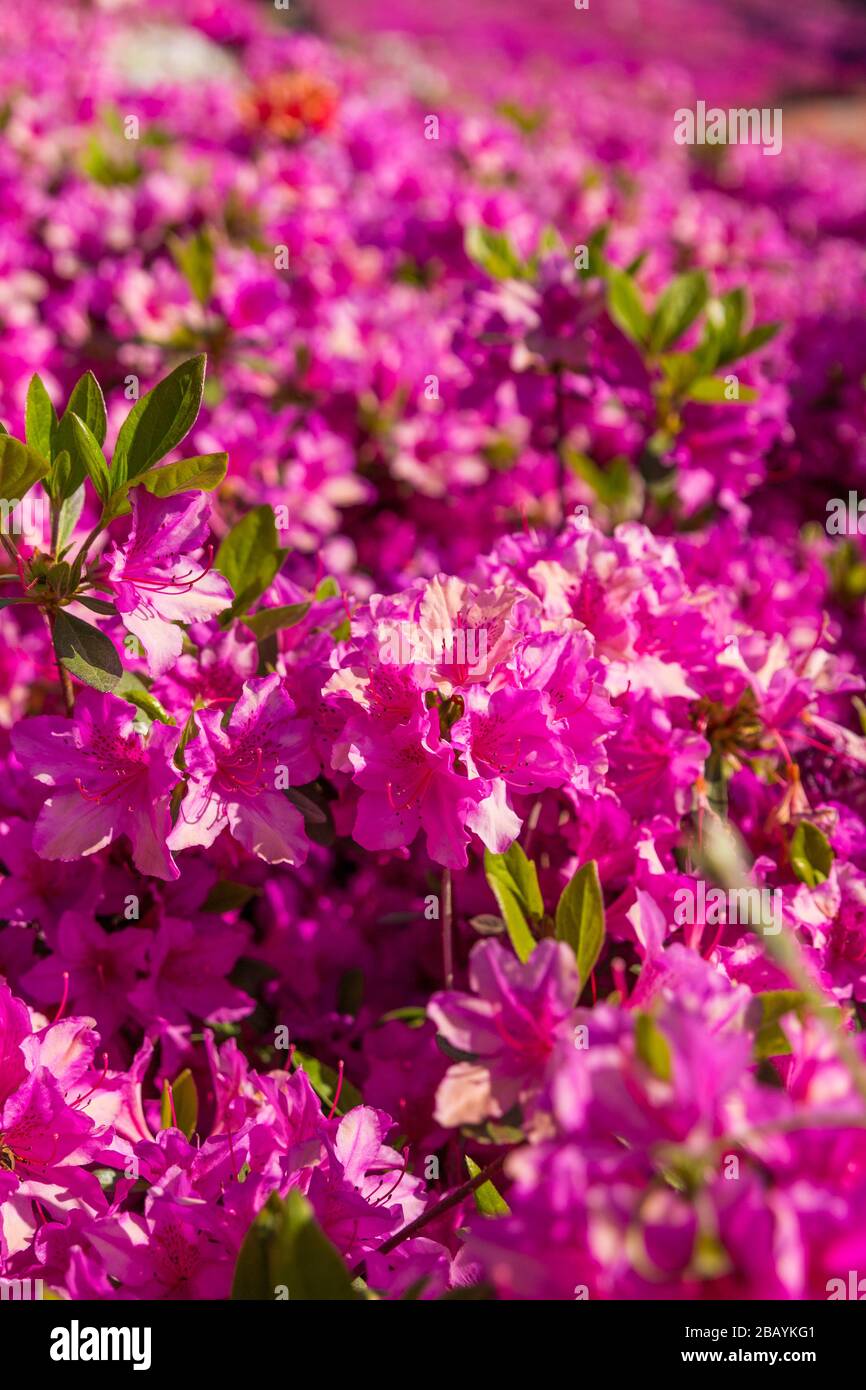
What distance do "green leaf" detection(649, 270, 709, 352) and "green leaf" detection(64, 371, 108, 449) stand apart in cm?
97

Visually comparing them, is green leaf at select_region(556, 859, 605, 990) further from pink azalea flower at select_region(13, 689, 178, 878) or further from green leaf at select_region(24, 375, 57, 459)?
green leaf at select_region(24, 375, 57, 459)

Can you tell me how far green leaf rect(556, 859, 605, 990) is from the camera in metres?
0.91

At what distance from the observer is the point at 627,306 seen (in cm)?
173

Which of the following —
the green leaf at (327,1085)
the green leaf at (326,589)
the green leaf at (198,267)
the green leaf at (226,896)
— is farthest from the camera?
the green leaf at (198,267)

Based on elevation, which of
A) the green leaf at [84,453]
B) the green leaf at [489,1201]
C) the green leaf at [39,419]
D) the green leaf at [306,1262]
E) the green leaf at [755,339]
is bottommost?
the green leaf at [489,1201]

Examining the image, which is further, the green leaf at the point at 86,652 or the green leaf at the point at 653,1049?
the green leaf at the point at 86,652

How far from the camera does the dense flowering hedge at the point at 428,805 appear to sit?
2.22 feet

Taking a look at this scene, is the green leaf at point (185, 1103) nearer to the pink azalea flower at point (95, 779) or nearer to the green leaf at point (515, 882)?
the pink azalea flower at point (95, 779)

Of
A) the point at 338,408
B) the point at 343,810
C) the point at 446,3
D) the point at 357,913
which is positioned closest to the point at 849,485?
the point at 338,408

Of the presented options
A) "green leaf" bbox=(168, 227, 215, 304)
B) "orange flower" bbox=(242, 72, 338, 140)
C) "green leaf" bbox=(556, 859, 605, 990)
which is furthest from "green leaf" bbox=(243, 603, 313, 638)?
"orange flower" bbox=(242, 72, 338, 140)

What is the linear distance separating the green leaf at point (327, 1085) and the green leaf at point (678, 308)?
1169 millimetres

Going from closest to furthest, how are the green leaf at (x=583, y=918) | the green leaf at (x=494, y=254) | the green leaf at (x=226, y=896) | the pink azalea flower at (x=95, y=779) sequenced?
the green leaf at (x=583, y=918), the pink azalea flower at (x=95, y=779), the green leaf at (x=226, y=896), the green leaf at (x=494, y=254)

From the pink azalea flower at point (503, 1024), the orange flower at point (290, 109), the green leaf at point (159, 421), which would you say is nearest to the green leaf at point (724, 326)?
the green leaf at point (159, 421)

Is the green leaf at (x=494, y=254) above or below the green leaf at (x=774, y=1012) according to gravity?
above
